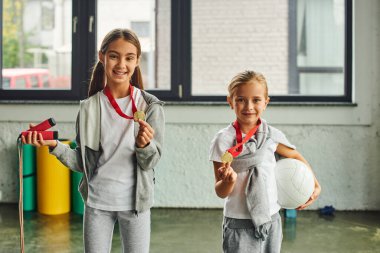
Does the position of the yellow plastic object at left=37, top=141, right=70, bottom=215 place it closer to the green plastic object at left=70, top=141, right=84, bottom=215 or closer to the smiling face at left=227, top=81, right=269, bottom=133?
the green plastic object at left=70, top=141, right=84, bottom=215

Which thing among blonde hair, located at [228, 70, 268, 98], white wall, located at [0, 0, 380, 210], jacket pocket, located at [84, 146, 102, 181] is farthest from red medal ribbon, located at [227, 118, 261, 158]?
white wall, located at [0, 0, 380, 210]

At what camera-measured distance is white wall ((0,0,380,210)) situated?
4402 millimetres

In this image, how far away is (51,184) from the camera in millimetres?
4332

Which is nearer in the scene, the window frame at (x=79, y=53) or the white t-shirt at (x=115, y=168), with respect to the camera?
the white t-shirt at (x=115, y=168)

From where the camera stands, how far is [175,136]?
179 inches

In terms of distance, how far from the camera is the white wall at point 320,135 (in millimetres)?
4402

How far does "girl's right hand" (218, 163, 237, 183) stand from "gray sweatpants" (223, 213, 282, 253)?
0.66ft

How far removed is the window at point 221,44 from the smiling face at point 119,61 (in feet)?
8.55

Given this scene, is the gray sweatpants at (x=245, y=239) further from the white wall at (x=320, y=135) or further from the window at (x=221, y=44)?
the window at (x=221, y=44)

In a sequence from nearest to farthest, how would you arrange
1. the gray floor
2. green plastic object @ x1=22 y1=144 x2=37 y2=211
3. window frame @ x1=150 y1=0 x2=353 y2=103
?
the gray floor
green plastic object @ x1=22 y1=144 x2=37 y2=211
window frame @ x1=150 y1=0 x2=353 y2=103

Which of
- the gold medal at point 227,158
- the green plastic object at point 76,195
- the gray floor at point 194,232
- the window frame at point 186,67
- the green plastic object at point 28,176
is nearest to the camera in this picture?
the gold medal at point 227,158

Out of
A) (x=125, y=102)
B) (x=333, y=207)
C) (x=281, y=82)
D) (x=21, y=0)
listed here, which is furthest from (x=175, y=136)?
(x=125, y=102)

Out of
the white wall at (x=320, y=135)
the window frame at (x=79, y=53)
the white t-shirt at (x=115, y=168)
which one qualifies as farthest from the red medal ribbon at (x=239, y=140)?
the window frame at (x=79, y=53)

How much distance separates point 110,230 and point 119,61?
59 centimetres
